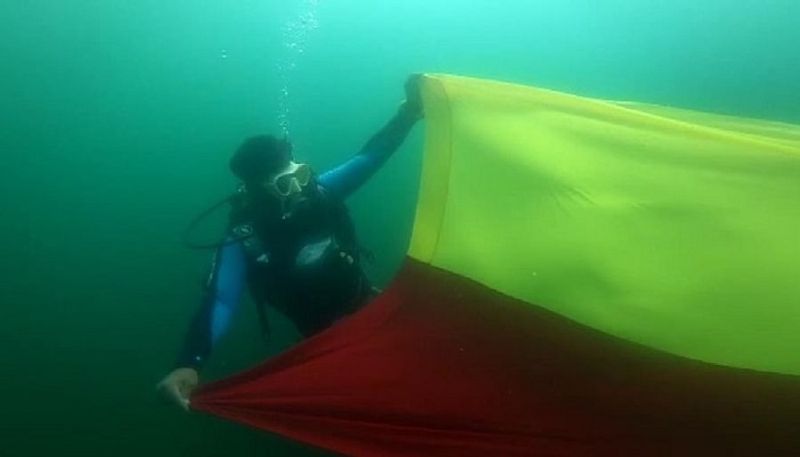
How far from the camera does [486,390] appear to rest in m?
1.72

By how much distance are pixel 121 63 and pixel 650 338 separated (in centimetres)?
355

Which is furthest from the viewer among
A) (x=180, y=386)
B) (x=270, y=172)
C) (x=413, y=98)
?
(x=270, y=172)

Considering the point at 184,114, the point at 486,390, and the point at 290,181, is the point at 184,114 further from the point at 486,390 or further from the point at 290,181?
the point at 486,390

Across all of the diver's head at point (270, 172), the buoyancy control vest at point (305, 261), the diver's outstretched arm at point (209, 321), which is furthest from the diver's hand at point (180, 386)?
the diver's head at point (270, 172)

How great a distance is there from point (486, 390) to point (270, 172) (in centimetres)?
92

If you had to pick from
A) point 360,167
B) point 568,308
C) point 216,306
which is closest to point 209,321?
point 216,306

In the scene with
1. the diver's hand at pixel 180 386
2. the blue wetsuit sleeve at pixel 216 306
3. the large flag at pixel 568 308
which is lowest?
the diver's hand at pixel 180 386

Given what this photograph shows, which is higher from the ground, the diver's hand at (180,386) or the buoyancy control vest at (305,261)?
the buoyancy control vest at (305,261)

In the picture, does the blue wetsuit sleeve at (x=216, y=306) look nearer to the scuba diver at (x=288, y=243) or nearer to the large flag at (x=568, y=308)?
the scuba diver at (x=288, y=243)

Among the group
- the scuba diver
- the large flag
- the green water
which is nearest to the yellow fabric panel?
the large flag

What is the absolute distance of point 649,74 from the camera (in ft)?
15.4

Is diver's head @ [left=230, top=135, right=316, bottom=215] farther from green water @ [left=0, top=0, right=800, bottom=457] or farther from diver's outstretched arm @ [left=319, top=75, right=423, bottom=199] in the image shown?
green water @ [left=0, top=0, right=800, bottom=457]

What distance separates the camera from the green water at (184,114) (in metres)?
3.91

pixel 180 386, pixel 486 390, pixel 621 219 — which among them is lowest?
pixel 180 386
